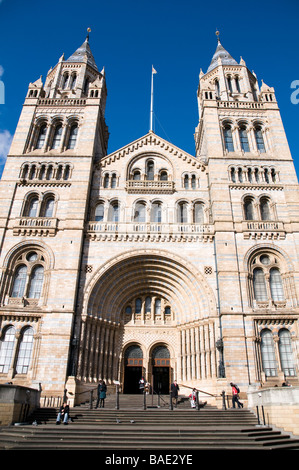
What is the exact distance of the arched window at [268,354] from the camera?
63.7 feet

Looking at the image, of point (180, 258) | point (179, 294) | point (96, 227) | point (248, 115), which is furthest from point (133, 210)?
point (248, 115)

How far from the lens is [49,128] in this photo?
27531 millimetres

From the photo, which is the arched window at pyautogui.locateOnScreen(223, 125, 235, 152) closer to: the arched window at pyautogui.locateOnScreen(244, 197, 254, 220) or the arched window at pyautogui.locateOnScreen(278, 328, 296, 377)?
the arched window at pyautogui.locateOnScreen(244, 197, 254, 220)

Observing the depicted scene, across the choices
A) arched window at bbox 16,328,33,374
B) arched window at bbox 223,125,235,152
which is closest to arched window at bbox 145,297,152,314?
arched window at bbox 16,328,33,374

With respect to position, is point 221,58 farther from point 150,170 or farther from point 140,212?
point 140,212

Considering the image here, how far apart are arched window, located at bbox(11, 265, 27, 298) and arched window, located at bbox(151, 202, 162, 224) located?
31.3 ft

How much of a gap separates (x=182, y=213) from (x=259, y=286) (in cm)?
761

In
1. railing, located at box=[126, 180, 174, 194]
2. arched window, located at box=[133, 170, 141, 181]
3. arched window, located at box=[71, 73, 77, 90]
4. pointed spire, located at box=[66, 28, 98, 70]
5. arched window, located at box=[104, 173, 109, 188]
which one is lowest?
railing, located at box=[126, 180, 174, 194]

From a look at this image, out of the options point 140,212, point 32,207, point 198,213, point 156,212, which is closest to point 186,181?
point 198,213

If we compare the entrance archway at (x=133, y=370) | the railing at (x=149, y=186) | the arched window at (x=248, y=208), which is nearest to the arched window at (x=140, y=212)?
the railing at (x=149, y=186)

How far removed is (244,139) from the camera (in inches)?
1096

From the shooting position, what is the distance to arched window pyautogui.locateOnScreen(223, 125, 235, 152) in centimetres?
2722

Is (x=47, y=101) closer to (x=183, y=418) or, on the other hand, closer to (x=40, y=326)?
(x=40, y=326)
